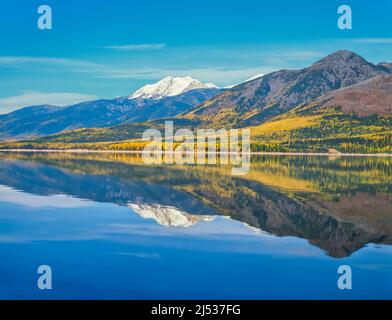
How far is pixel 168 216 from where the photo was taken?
209ft

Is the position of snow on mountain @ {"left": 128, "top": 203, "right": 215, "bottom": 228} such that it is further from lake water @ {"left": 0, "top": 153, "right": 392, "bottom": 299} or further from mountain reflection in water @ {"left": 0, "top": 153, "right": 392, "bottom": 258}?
lake water @ {"left": 0, "top": 153, "right": 392, "bottom": 299}

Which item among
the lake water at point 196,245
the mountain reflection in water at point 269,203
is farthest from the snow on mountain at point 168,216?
the lake water at point 196,245

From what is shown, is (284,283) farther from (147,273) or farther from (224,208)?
(224,208)

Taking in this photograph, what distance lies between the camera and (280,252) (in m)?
42.9

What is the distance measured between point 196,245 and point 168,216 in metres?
17.6

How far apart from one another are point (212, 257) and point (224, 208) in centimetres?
2938

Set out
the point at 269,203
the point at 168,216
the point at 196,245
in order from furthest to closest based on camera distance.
Answer: the point at 269,203
the point at 168,216
the point at 196,245

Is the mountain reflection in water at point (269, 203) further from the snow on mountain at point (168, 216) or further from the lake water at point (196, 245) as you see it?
the lake water at point (196, 245)

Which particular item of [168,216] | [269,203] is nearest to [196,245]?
[168,216]

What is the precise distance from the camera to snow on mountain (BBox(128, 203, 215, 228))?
5887 cm

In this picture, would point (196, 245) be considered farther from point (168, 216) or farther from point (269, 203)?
point (269, 203)

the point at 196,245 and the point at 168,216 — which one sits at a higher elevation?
the point at 168,216

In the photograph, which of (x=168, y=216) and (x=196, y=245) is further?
(x=168, y=216)
